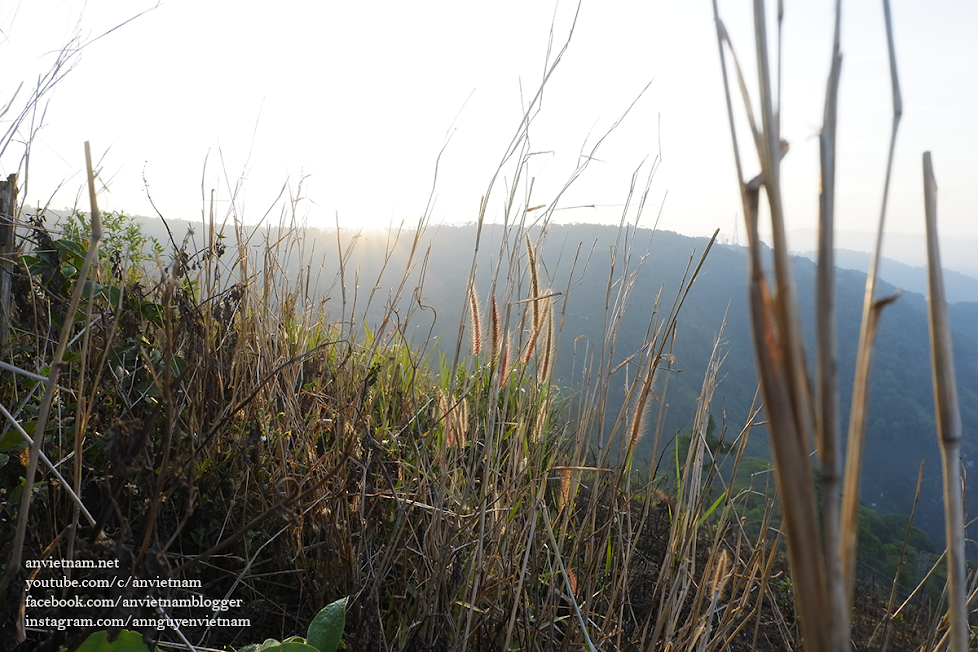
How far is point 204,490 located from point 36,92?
0.91 m

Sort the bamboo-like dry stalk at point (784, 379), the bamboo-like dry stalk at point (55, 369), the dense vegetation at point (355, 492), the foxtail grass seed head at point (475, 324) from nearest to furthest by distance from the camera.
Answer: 1. the bamboo-like dry stalk at point (784, 379)
2. the bamboo-like dry stalk at point (55, 369)
3. the dense vegetation at point (355, 492)
4. the foxtail grass seed head at point (475, 324)

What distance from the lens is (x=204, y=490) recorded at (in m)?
1.29

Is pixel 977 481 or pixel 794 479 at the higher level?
pixel 794 479

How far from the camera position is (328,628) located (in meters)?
0.89

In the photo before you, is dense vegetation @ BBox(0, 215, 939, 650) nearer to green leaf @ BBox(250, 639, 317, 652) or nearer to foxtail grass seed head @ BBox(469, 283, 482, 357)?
foxtail grass seed head @ BBox(469, 283, 482, 357)

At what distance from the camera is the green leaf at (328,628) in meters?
0.87

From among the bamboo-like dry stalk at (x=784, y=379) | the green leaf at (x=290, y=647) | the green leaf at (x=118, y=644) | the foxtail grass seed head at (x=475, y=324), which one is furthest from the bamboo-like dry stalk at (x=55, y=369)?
the foxtail grass seed head at (x=475, y=324)

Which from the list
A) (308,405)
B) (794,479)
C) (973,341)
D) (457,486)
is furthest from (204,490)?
(973,341)

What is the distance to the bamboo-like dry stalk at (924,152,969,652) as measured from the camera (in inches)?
13.0

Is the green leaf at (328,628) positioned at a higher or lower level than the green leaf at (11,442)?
lower

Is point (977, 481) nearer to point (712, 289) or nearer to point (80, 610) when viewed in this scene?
point (712, 289)

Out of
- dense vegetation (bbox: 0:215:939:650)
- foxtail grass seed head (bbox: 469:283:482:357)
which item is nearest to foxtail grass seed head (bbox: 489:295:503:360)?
dense vegetation (bbox: 0:215:939:650)

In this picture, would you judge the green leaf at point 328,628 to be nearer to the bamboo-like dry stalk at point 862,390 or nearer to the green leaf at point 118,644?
the green leaf at point 118,644

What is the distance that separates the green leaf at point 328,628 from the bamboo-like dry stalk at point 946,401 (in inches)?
29.6
